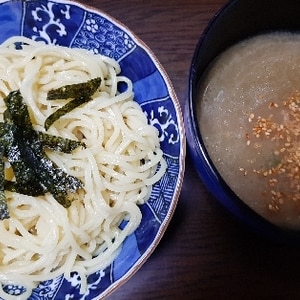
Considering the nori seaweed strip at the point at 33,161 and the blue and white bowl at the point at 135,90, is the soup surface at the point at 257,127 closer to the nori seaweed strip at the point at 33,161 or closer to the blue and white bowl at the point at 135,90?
the blue and white bowl at the point at 135,90

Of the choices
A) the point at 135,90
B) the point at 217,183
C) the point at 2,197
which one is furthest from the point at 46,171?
the point at 217,183

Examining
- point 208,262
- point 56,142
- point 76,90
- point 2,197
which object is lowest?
point 208,262

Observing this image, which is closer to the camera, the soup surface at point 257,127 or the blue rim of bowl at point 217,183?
the blue rim of bowl at point 217,183

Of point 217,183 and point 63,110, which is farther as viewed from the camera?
point 63,110

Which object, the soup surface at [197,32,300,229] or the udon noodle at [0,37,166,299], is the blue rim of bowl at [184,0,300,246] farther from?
the udon noodle at [0,37,166,299]

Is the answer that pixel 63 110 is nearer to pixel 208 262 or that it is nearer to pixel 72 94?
pixel 72 94

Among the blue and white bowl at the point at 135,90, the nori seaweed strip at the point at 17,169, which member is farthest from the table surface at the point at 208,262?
the nori seaweed strip at the point at 17,169

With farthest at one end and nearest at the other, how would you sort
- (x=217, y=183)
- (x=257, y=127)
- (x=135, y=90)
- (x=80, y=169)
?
(x=135, y=90) → (x=80, y=169) → (x=257, y=127) → (x=217, y=183)

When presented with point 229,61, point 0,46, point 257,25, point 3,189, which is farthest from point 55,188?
point 257,25
